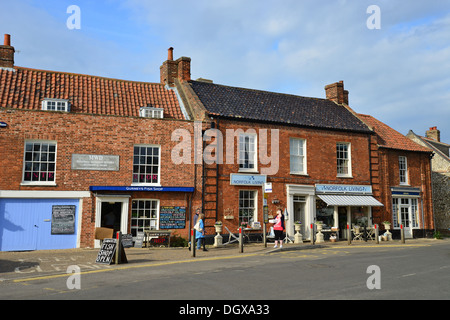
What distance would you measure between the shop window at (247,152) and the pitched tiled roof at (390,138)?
8.99 meters

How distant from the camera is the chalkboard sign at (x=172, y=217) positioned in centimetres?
2019

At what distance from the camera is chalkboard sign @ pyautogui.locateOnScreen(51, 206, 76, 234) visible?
1870 cm

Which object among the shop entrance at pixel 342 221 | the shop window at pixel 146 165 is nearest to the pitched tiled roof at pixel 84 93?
the shop window at pixel 146 165

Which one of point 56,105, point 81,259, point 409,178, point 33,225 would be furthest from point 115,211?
point 409,178

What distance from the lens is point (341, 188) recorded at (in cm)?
2516

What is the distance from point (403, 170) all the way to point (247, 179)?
12.2 meters

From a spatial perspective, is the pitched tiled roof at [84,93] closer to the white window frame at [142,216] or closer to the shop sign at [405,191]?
the white window frame at [142,216]

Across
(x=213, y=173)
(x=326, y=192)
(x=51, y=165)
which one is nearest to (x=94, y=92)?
(x=51, y=165)

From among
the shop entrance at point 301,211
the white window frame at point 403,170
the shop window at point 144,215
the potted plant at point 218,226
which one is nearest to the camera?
the shop window at point 144,215

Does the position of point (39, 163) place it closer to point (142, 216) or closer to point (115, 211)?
point (115, 211)

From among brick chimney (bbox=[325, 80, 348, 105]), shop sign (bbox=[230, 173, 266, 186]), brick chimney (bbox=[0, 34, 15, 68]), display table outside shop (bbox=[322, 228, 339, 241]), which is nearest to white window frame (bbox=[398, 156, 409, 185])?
brick chimney (bbox=[325, 80, 348, 105])
